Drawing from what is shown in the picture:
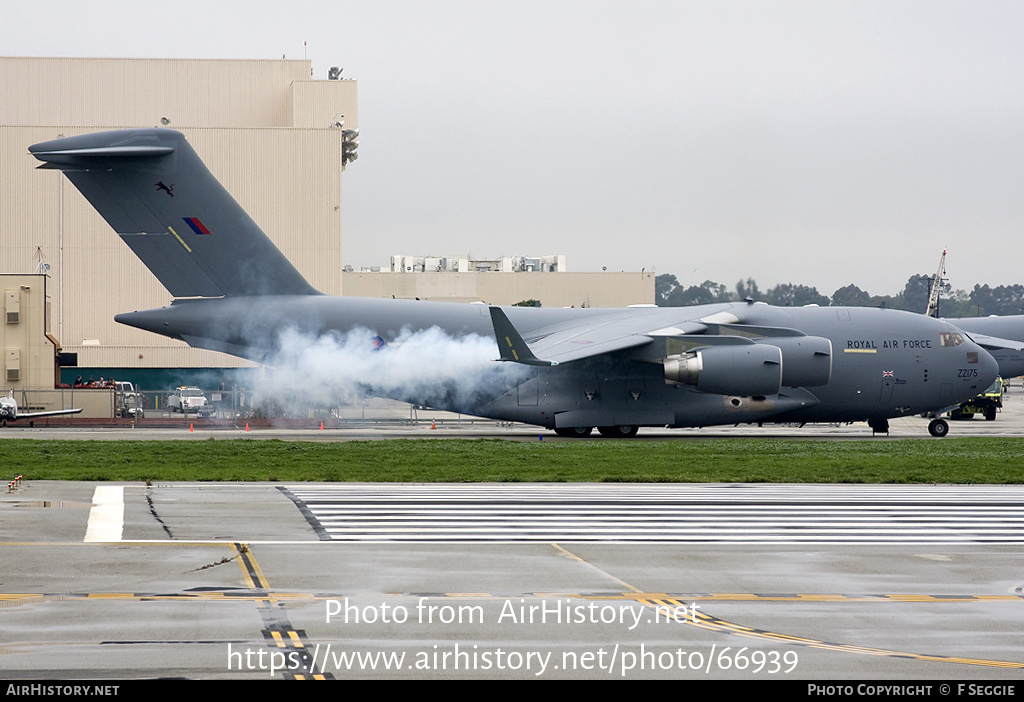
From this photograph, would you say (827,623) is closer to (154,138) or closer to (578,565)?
(578,565)

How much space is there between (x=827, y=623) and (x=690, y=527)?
5.79 meters

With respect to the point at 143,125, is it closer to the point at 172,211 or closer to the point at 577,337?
the point at 172,211

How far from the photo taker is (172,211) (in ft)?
98.5

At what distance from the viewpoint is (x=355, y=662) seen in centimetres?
773

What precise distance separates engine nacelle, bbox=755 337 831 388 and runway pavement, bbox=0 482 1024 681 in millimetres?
14121

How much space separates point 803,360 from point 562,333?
23.8 feet

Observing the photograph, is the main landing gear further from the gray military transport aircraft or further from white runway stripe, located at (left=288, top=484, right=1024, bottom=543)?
white runway stripe, located at (left=288, top=484, right=1024, bottom=543)

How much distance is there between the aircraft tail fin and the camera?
96.6 feet

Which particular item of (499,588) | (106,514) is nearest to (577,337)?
(106,514)

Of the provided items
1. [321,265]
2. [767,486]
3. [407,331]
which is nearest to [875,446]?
[767,486]

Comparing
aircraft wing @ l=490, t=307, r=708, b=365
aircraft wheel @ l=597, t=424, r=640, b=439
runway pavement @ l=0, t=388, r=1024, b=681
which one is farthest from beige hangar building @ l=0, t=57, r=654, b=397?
runway pavement @ l=0, t=388, r=1024, b=681

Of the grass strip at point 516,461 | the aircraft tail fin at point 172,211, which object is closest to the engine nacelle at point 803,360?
the grass strip at point 516,461

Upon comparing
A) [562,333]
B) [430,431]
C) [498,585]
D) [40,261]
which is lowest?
[430,431]
